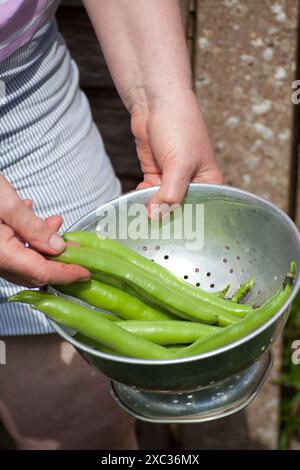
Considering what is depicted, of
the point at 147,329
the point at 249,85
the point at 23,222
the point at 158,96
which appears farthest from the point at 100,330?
the point at 249,85

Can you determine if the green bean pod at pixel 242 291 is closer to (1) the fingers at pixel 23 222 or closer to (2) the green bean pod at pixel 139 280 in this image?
(2) the green bean pod at pixel 139 280

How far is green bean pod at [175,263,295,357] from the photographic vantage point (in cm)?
107

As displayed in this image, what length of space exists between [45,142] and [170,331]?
46 cm

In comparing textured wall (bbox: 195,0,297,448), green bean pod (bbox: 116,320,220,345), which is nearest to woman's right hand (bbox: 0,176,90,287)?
green bean pod (bbox: 116,320,220,345)

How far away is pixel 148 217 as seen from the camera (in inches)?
49.7

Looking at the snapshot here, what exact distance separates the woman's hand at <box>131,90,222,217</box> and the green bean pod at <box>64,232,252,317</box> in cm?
9

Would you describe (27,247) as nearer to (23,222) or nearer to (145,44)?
(23,222)

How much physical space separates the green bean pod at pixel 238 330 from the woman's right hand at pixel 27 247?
0.19m

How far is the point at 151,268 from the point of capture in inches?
47.6

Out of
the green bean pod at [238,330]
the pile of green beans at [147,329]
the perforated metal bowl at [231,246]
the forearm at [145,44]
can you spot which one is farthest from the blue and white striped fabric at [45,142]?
the green bean pod at [238,330]

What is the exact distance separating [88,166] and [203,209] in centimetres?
32

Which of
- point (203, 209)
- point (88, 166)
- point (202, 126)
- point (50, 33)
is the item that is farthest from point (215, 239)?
point (50, 33)

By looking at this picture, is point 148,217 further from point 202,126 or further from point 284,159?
point 284,159

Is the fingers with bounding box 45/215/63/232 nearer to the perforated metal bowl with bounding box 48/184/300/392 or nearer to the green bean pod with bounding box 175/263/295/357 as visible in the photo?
the perforated metal bowl with bounding box 48/184/300/392
